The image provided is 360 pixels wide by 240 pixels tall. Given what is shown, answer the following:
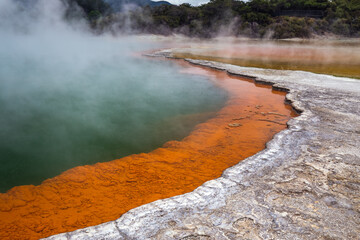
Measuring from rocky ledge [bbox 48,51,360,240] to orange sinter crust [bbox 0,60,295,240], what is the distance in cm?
31

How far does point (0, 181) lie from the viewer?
8.68 ft

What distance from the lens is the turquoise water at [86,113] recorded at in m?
3.15

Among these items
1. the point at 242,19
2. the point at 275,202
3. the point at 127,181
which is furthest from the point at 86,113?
the point at 242,19

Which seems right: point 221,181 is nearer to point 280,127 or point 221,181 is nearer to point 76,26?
point 280,127

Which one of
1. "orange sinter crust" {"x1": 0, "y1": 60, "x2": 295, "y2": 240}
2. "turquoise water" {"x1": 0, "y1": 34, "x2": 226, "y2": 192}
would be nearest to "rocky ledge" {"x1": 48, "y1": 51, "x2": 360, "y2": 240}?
"orange sinter crust" {"x1": 0, "y1": 60, "x2": 295, "y2": 240}

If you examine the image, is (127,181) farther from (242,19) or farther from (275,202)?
(242,19)

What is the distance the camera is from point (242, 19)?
2731 centimetres

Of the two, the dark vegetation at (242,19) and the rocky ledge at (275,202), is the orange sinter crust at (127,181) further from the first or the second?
the dark vegetation at (242,19)

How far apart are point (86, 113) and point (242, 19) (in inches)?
1043

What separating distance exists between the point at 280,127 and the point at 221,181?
1.97m

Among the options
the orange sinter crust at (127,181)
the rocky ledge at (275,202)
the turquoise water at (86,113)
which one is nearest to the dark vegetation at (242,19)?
the turquoise water at (86,113)

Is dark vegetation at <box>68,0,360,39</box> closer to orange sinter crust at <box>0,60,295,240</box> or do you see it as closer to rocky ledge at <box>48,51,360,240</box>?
orange sinter crust at <box>0,60,295,240</box>

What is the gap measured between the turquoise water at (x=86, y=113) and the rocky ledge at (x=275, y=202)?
4.64ft

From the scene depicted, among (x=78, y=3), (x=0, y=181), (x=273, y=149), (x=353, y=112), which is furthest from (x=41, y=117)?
(x=78, y=3)
